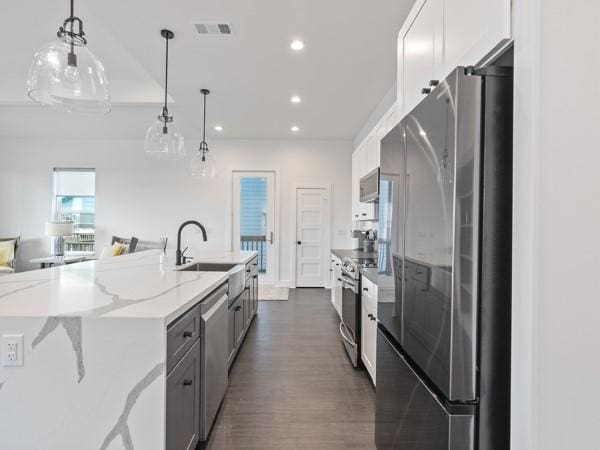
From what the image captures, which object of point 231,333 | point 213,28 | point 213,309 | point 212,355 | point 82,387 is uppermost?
point 213,28

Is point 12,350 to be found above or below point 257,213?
below

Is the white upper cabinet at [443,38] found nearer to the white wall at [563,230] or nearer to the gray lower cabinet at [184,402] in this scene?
the white wall at [563,230]

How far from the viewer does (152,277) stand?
2039mm

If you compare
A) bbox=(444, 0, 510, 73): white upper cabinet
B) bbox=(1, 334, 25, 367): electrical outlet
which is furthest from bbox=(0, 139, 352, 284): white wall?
bbox=(1, 334, 25, 367): electrical outlet

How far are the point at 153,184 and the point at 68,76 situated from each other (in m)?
5.01

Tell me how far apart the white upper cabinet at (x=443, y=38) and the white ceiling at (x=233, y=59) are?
101 centimetres

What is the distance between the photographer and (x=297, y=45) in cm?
301

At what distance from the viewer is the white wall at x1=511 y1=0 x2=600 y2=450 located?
2.65 ft

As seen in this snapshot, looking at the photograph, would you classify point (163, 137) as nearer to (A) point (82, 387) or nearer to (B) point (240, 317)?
(B) point (240, 317)

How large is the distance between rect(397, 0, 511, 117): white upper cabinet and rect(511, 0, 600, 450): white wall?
16cm

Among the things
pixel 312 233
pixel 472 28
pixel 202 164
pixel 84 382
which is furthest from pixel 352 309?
pixel 312 233

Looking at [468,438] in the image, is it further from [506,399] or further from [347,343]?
[347,343]

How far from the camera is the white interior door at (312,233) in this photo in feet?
20.8

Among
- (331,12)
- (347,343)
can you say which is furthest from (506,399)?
(331,12)
